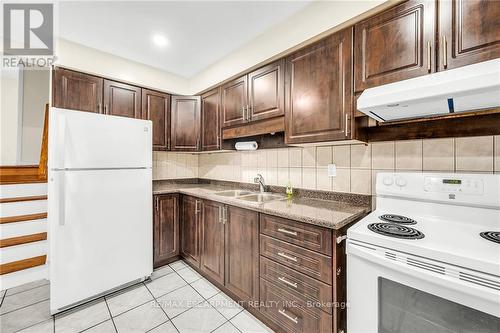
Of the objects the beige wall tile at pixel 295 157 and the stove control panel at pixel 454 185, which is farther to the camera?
the beige wall tile at pixel 295 157

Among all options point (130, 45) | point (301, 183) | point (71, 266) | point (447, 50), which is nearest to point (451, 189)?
point (447, 50)

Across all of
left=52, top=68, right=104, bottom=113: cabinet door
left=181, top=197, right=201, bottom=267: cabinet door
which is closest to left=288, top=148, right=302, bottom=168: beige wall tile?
left=181, top=197, right=201, bottom=267: cabinet door

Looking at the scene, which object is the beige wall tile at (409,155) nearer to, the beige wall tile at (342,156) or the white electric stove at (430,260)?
the white electric stove at (430,260)

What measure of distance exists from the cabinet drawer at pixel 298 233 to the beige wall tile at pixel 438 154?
0.85 meters

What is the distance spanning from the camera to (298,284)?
1389mm

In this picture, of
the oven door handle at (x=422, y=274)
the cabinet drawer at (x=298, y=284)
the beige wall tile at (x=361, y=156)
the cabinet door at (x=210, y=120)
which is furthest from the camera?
the cabinet door at (x=210, y=120)

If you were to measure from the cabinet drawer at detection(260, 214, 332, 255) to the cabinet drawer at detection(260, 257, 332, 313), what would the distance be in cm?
20

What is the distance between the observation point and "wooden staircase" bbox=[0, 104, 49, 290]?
2.16 metres

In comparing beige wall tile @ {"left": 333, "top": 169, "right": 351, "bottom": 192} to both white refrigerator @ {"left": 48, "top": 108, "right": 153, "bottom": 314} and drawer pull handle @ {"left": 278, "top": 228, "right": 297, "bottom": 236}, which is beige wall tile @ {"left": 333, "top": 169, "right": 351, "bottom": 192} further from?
white refrigerator @ {"left": 48, "top": 108, "right": 153, "bottom": 314}

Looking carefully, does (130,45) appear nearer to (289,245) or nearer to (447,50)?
(289,245)

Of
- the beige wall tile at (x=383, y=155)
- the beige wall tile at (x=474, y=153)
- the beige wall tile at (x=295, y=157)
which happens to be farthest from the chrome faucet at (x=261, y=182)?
the beige wall tile at (x=474, y=153)

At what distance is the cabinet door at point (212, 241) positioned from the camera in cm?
203

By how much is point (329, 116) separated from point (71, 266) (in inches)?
93.9

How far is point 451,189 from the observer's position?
1232 millimetres
